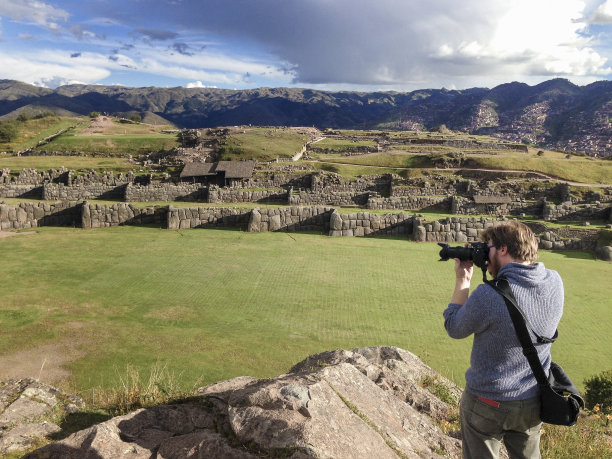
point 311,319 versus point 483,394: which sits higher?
point 483,394

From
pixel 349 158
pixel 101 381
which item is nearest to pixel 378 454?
pixel 101 381

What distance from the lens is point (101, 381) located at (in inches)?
374

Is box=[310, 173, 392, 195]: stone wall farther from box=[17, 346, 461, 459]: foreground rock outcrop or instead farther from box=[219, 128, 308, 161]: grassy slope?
box=[17, 346, 461, 459]: foreground rock outcrop

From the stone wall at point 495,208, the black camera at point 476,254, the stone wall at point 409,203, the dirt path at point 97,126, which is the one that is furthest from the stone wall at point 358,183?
the dirt path at point 97,126

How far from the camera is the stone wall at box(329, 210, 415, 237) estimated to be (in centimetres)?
2550

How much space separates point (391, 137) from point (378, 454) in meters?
101

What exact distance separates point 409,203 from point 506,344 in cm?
3535

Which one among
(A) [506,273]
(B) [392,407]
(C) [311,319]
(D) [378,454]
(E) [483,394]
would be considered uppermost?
(A) [506,273]

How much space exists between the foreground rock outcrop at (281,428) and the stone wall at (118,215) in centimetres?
2262

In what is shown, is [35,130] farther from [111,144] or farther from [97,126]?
[111,144]

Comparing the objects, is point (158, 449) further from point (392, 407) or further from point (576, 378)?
point (576, 378)

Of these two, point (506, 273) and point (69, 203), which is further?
point (69, 203)

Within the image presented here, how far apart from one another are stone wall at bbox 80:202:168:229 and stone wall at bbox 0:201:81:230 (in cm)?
114

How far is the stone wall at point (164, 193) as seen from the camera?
3922cm
